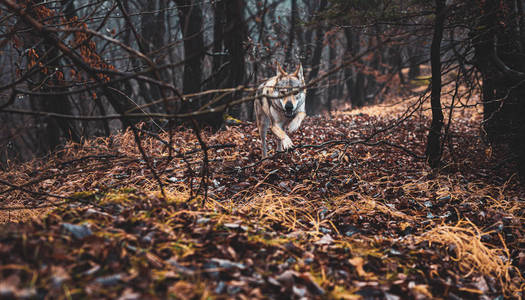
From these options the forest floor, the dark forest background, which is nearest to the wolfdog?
the dark forest background

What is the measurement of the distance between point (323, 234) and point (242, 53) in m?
6.39

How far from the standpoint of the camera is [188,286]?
149 centimetres

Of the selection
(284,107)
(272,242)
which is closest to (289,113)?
(284,107)

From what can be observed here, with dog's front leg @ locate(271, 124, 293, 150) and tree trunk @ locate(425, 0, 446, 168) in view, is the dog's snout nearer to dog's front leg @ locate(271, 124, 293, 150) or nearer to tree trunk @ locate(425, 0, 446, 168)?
dog's front leg @ locate(271, 124, 293, 150)

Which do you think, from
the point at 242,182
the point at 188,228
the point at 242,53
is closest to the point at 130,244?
the point at 188,228

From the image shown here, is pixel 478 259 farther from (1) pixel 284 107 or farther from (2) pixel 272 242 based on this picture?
(1) pixel 284 107

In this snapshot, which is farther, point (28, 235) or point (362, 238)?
point (362, 238)

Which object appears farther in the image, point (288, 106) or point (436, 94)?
point (288, 106)

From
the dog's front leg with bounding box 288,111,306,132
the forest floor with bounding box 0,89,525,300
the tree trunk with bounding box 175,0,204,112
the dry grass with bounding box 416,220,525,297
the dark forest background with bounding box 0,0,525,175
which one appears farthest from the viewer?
the tree trunk with bounding box 175,0,204,112

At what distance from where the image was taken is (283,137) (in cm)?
438

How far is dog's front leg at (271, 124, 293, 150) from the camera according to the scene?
4.23 meters

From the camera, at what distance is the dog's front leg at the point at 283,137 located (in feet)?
13.9

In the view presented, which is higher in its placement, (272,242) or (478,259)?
(272,242)

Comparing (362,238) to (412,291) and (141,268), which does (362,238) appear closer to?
(412,291)
